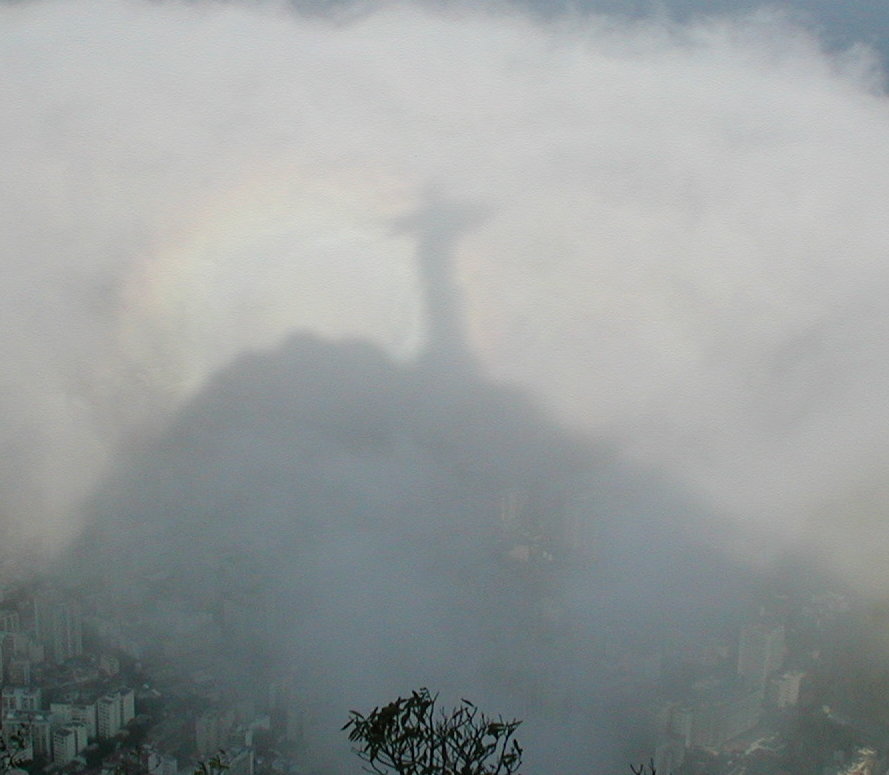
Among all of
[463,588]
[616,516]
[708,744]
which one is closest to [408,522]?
[463,588]

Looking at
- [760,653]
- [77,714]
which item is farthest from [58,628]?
[760,653]

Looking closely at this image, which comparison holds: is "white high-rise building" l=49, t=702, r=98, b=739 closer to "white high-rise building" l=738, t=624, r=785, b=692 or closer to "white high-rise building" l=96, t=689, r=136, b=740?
"white high-rise building" l=96, t=689, r=136, b=740

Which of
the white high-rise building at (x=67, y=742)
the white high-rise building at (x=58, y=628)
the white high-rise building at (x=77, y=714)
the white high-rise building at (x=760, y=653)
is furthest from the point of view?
the white high-rise building at (x=58, y=628)

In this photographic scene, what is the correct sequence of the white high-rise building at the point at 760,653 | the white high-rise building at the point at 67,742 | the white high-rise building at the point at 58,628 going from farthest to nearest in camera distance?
the white high-rise building at the point at 58,628 < the white high-rise building at the point at 760,653 < the white high-rise building at the point at 67,742

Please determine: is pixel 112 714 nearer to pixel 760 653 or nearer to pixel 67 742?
pixel 67 742

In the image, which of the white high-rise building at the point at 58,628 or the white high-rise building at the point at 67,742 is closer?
the white high-rise building at the point at 67,742

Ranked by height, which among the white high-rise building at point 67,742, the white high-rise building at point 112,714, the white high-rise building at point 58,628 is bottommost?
the white high-rise building at point 67,742

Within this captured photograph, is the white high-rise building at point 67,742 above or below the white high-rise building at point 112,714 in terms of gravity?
below

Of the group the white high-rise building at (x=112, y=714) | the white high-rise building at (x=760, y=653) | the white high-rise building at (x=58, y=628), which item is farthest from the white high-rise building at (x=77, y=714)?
the white high-rise building at (x=760, y=653)

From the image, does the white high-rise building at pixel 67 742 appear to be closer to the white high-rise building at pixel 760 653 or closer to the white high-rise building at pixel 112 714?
the white high-rise building at pixel 112 714

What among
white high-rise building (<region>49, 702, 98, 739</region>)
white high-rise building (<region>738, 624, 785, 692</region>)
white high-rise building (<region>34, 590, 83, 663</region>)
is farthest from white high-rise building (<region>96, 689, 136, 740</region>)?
white high-rise building (<region>738, 624, 785, 692</region>)

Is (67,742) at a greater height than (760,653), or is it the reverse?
(760,653)
